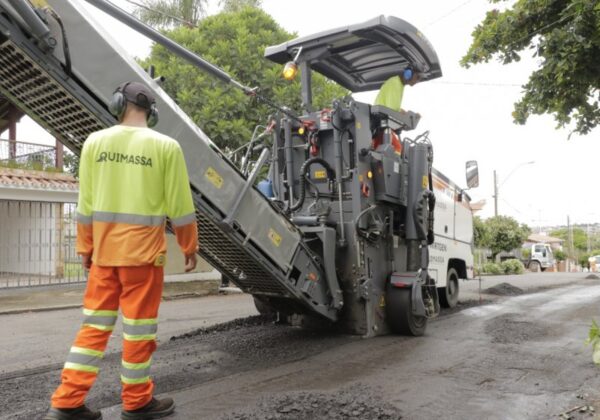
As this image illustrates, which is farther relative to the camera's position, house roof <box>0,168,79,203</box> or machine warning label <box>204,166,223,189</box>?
house roof <box>0,168,79,203</box>

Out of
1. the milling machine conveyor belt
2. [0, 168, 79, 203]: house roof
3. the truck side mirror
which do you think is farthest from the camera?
[0, 168, 79, 203]: house roof

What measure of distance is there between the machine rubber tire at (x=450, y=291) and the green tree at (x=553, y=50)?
8.87ft

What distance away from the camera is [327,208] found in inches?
223

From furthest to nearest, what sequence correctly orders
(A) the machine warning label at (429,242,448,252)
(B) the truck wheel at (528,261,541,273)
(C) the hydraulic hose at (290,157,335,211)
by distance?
(B) the truck wheel at (528,261,541,273), (A) the machine warning label at (429,242,448,252), (C) the hydraulic hose at (290,157,335,211)

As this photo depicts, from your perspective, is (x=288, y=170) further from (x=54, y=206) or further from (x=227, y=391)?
(x=54, y=206)

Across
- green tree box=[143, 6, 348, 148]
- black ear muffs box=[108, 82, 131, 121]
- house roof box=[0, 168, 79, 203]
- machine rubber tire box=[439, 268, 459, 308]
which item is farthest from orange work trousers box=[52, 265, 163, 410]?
house roof box=[0, 168, 79, 203]

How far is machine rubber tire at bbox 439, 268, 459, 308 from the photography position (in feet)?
27.7

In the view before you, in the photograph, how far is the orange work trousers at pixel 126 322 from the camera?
2896 millimetres

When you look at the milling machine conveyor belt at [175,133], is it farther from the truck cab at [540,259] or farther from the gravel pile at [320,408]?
the truck cab at [540,259]

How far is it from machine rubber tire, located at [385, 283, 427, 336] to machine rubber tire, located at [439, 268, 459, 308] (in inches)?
109

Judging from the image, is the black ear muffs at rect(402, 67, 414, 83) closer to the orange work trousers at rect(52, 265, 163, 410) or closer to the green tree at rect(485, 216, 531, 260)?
the orange work trousers at rect(52, 265, 163, 410)

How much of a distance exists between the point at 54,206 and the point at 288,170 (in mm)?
11399

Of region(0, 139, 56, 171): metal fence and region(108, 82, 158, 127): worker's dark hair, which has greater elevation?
region(0, 139, 56, 171): metal fence

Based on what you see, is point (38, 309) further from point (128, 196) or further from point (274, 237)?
point (128, 196)
